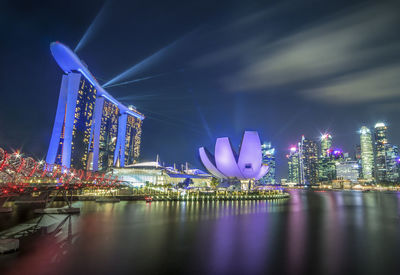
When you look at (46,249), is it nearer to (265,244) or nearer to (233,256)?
(233,256)

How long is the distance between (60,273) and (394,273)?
35.0 ft

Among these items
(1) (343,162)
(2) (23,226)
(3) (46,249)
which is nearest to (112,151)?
(2) (23,226)

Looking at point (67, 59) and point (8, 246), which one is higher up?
point (67, 59)

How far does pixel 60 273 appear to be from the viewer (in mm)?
7562

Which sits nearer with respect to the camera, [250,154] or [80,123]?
[250,154]

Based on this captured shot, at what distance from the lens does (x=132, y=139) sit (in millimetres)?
107438

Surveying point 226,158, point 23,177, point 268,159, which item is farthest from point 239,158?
point 268,159

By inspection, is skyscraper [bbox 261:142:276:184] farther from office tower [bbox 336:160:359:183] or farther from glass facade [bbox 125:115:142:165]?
glass facade [bbox 125:115:142:165]

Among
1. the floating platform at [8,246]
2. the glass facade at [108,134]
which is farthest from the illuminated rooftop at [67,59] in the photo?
the floating platform at [8,246]

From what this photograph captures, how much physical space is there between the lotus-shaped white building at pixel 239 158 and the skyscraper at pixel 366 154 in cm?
13004

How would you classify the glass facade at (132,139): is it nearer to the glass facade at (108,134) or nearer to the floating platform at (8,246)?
the glass facade at (108,134)

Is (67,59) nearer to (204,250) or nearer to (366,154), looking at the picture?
(204,250)

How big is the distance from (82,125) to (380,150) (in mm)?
149497

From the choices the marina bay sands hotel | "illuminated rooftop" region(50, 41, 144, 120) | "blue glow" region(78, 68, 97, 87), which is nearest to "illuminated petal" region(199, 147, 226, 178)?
the marina bay sands hotel
